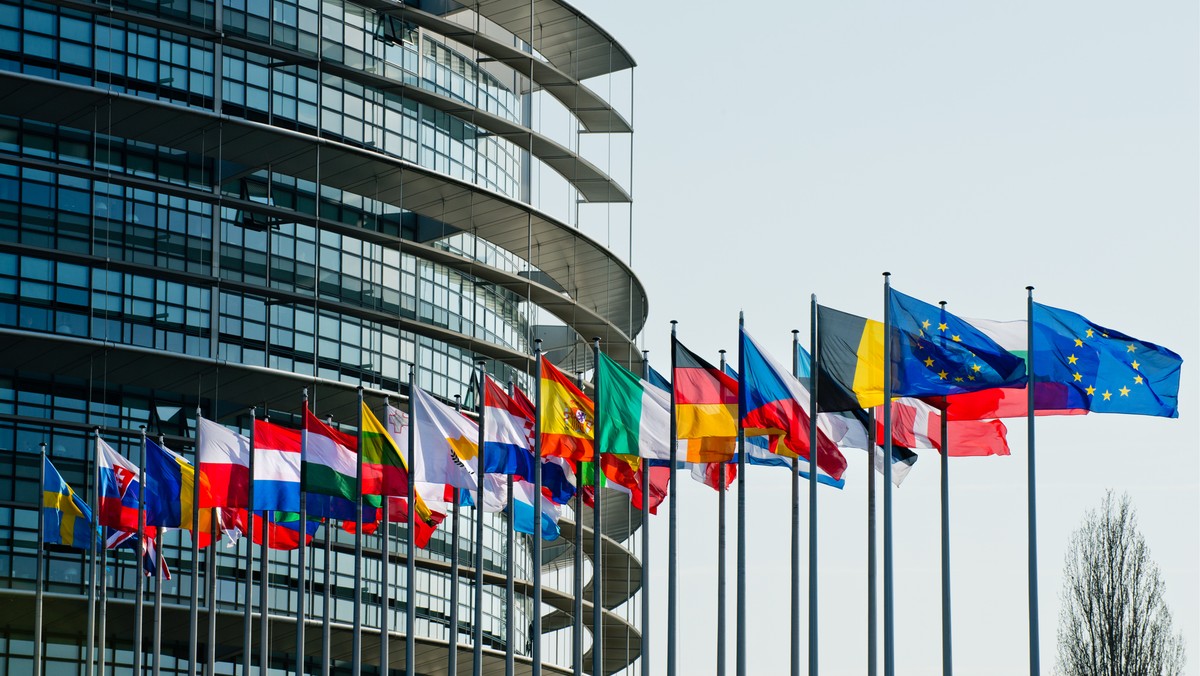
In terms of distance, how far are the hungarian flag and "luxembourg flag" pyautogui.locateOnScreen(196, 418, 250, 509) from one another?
1097cm

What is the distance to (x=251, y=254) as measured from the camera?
63594mm

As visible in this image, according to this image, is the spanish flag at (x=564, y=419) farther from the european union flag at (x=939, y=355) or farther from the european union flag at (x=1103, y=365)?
the european union flag at (x=1103, y=365)

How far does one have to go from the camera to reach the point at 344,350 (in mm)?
64750

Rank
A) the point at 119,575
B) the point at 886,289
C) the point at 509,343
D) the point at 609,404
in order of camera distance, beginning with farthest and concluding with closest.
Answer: the point at 509,343
the point at 119,575
the point at 609,404
the point at 886,289

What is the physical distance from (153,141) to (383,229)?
29.9 feet

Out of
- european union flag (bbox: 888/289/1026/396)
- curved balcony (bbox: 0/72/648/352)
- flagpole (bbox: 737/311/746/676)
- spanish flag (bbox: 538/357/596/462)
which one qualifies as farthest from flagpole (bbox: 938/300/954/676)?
curved balcony (bbox: 0/72/648/352)

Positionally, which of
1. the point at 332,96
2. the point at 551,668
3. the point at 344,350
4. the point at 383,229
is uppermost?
the point at 332,96

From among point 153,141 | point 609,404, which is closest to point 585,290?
point 153,141

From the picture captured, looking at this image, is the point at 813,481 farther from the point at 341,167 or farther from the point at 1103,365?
the point at 341,167

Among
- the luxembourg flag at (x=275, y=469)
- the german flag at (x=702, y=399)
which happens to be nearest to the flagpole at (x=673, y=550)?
the german flag at (x=702, y=399)

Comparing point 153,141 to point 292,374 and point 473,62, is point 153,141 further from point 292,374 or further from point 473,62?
point 473,62

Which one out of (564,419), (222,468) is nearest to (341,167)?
(222,468)

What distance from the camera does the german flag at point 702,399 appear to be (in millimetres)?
38125

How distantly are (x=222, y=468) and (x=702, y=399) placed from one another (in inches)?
539
